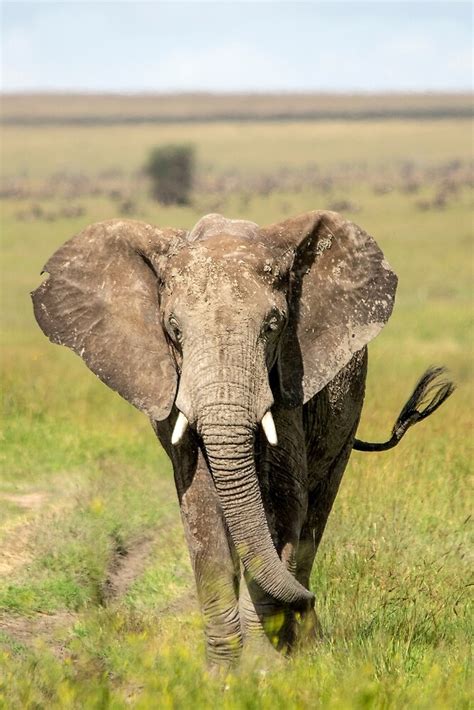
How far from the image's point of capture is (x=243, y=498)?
592 cm

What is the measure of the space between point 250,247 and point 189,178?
5565cm

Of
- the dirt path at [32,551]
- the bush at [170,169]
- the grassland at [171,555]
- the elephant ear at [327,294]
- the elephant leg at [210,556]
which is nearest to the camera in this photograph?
the grassland at [171,555]

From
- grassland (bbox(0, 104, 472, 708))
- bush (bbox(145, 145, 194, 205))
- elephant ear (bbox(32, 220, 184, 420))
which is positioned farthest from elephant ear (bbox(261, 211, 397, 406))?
bush (bbox(145, 145, 194, 205))

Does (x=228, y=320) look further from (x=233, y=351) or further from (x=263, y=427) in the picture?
(x=263, y=427)

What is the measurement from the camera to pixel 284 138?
118 metres

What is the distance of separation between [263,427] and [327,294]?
1.14 m

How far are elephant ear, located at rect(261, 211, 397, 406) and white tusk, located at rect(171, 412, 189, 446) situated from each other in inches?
29.8

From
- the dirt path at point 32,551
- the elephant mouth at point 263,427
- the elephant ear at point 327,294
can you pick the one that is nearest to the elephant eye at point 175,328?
the elephant mouth at point 263,427

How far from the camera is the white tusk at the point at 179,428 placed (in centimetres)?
587

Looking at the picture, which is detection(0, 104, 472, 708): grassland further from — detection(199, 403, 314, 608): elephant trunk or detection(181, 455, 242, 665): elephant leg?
detection(199, 403, 314, 608): elephant trunk

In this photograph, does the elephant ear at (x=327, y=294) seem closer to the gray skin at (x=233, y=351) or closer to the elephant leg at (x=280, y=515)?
the gray skin at (x=233, y=351)

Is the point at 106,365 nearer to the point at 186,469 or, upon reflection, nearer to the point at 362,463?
the point at 186,469

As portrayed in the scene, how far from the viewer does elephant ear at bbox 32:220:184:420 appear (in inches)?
251

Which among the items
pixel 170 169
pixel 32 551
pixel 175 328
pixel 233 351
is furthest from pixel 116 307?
pixel 170 169
